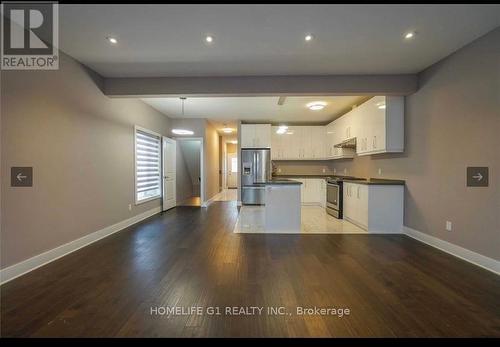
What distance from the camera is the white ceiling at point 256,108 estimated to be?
17.0 ft

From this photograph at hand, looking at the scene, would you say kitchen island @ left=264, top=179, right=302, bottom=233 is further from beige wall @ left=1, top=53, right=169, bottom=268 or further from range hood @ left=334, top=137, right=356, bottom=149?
beige wall @ left=1, top=53, right=169, bottom=268

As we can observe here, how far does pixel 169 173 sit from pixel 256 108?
3.27m

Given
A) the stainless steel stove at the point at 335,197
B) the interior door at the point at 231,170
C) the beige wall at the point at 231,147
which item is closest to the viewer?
the stainless steel stove at the point at 335,197

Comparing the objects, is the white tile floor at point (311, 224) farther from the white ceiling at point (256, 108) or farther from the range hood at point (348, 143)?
the white ceiling at point (256, 108)

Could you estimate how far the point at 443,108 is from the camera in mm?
3393

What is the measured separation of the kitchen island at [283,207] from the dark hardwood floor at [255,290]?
64 centimetres

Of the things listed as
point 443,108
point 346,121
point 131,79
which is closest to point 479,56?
point 443,108

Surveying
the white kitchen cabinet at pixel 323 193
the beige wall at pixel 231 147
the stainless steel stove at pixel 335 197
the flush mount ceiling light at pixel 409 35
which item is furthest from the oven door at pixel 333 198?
the beige wall at pixel 231 147

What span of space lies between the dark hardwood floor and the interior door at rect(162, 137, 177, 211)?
9.87 ft

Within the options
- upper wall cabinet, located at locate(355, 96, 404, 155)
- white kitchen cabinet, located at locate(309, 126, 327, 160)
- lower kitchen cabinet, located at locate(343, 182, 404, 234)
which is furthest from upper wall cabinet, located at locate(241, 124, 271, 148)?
lower kitchen cabinet, located at locate(343, 182, 404, 234)

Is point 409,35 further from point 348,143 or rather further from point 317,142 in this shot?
point 317,142

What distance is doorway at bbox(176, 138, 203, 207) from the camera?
8.10 meters

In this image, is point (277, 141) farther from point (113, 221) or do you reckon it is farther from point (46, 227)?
point (46, 227)

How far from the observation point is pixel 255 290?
89.3 inches
